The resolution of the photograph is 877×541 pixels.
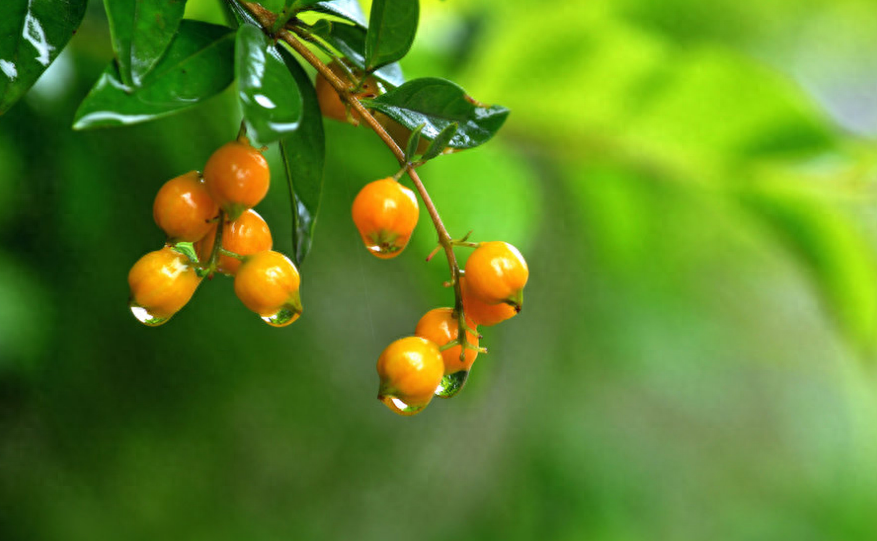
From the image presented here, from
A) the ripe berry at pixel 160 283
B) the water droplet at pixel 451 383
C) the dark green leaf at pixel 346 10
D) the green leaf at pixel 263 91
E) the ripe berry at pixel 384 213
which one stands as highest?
the green leaf at pixel 263 91

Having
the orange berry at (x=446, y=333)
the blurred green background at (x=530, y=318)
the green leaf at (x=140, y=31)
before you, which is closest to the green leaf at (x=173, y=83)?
the green leaf at (x=140, y=31)

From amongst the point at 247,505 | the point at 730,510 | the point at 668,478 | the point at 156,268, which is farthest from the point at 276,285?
the point at 730,510

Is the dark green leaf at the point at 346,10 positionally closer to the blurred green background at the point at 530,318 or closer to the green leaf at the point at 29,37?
the green leaf at the point at 29,37

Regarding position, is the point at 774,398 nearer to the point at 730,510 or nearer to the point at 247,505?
the point at 730,510

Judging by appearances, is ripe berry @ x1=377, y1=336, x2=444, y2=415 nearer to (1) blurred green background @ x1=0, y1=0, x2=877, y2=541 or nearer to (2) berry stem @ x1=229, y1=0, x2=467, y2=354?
(2) berry stem @ x1=229, y1=0, x2=467, y2=354

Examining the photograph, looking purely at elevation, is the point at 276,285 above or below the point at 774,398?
above

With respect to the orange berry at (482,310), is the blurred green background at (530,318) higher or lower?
lower
